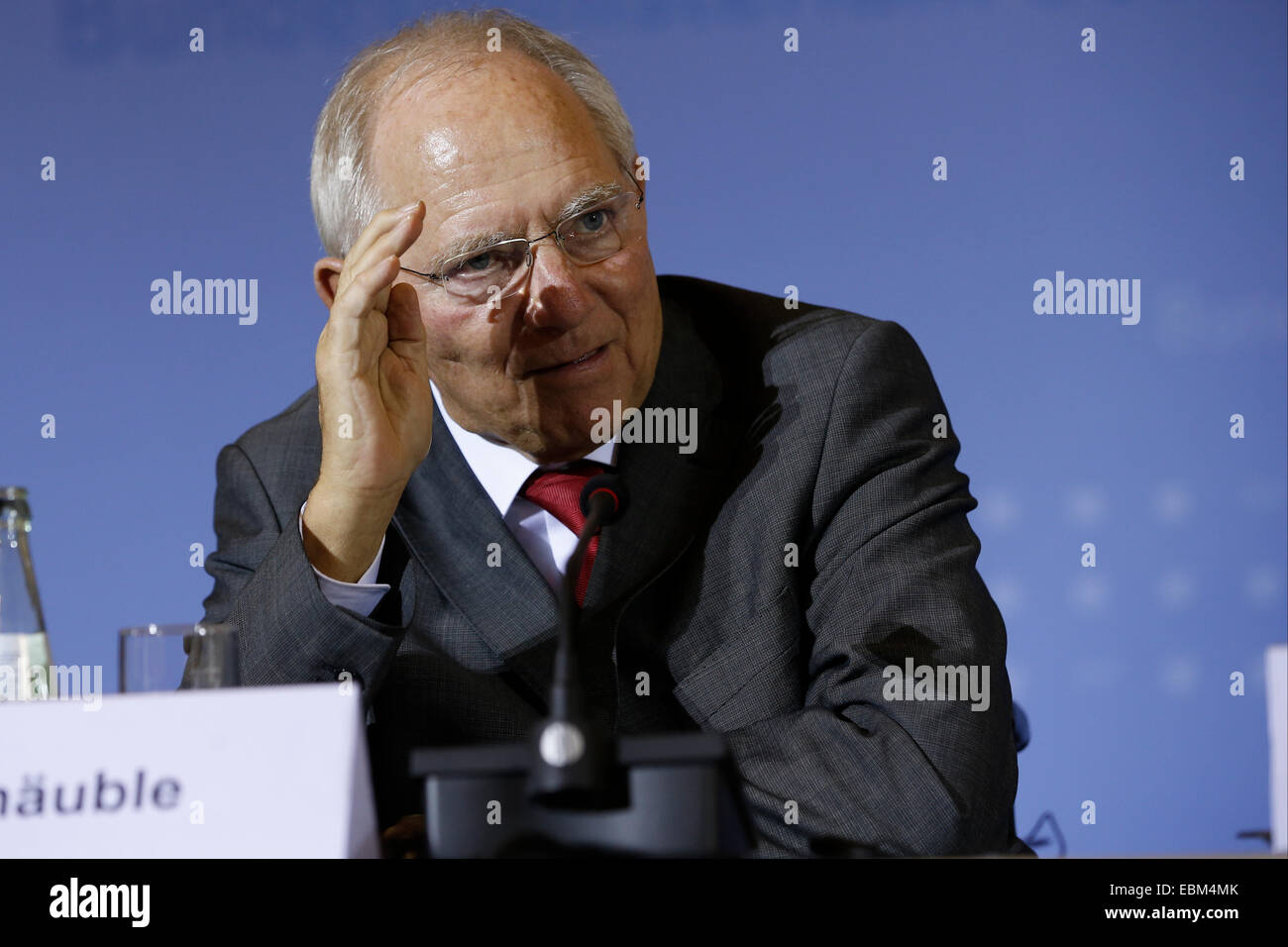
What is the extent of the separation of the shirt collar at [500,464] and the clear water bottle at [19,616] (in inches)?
22.2

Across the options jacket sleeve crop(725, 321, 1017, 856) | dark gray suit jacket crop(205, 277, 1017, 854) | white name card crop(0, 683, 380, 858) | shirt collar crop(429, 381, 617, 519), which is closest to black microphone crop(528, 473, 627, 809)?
white name card crop(0, 683, 380, 858)

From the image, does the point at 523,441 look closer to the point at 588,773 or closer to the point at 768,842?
the point at 768,842

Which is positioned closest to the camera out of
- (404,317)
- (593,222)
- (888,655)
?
(888,655)

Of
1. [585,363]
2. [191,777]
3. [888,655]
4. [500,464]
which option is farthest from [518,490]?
[191,777]

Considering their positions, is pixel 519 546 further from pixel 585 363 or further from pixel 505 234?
pixel 505 234

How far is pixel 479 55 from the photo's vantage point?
1.61 meters

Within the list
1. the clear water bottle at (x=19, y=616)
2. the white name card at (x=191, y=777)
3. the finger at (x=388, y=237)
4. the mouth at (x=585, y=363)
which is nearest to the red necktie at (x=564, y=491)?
the mouth at (x=585, y=363)

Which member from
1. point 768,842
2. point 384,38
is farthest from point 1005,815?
point 384,38

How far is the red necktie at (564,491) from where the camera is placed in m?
1.57

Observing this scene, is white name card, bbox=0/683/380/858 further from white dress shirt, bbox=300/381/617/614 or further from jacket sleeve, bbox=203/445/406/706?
white dress shirt, bbox=300/381/617/614

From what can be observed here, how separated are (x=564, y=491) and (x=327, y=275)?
485mm

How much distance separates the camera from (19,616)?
117 cm

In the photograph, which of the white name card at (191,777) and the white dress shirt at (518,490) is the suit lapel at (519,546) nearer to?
the white dress shirt at (518,490)
